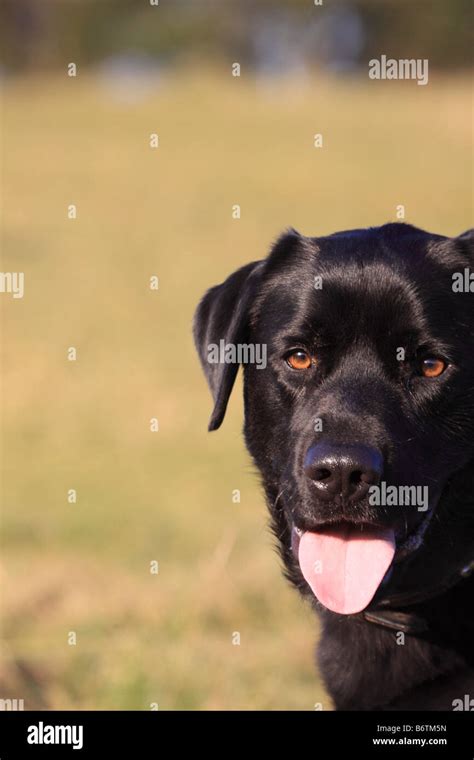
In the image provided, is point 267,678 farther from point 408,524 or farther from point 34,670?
point 408,524

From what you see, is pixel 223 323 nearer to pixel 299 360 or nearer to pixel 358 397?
pixel 299 360

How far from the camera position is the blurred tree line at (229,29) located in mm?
35062

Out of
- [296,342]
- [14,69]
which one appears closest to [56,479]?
[296,342]

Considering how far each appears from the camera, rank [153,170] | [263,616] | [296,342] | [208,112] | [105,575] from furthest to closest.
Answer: [208,112], [153,170], [105,575], [263,616], [296,342]

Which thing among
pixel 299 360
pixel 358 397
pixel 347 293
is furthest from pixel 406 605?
pixel 347 293

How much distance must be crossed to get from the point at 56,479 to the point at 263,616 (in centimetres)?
469

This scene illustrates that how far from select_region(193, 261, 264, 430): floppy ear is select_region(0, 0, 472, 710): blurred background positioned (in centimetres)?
147

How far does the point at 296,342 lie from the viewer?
4082 millimetres

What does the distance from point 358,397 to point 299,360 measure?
0.37 m

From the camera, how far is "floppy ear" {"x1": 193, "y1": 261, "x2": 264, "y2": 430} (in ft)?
14.3

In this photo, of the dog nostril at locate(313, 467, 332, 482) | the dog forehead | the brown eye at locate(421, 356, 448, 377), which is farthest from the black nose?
the dog forehead

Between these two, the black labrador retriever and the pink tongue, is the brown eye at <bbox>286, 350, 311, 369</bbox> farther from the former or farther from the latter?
the pink tongue

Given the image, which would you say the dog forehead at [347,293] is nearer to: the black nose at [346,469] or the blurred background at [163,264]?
the black nose at [346,469]

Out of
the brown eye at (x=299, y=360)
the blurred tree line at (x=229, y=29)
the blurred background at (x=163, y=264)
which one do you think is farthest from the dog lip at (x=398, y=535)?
the blurred tree line at (x=229, y=29)
